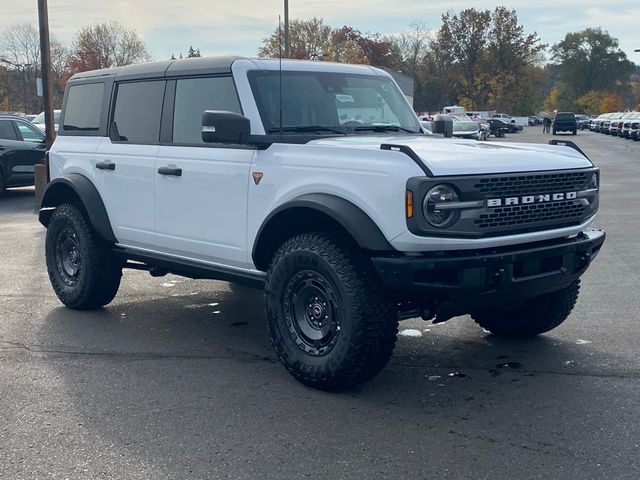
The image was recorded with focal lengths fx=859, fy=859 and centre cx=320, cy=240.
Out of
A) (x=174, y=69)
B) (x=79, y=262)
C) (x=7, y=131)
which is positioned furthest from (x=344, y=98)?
(x=7, y=131)

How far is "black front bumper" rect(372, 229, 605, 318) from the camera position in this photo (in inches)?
181

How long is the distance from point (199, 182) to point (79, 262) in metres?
1.90

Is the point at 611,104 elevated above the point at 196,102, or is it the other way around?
the point at 196,102

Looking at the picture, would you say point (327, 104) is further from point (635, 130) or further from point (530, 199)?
point (635, 130)

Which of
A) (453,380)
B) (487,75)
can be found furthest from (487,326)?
(487,75)

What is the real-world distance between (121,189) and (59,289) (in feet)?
4.29

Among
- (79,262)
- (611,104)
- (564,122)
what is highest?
(611,104)

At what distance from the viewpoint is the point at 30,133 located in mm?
18922

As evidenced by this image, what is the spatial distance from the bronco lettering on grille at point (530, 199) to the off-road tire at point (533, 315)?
2.78ft

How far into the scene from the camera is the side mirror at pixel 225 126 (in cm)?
523

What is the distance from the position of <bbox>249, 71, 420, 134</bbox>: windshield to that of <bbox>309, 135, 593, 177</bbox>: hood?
0.95ft

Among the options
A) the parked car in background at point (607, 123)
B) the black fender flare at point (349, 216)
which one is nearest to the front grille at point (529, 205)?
the black fender flare at point (349, 216)

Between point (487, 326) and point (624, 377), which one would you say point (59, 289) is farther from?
point (624, 377)

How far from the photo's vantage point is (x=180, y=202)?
20.0 feet
